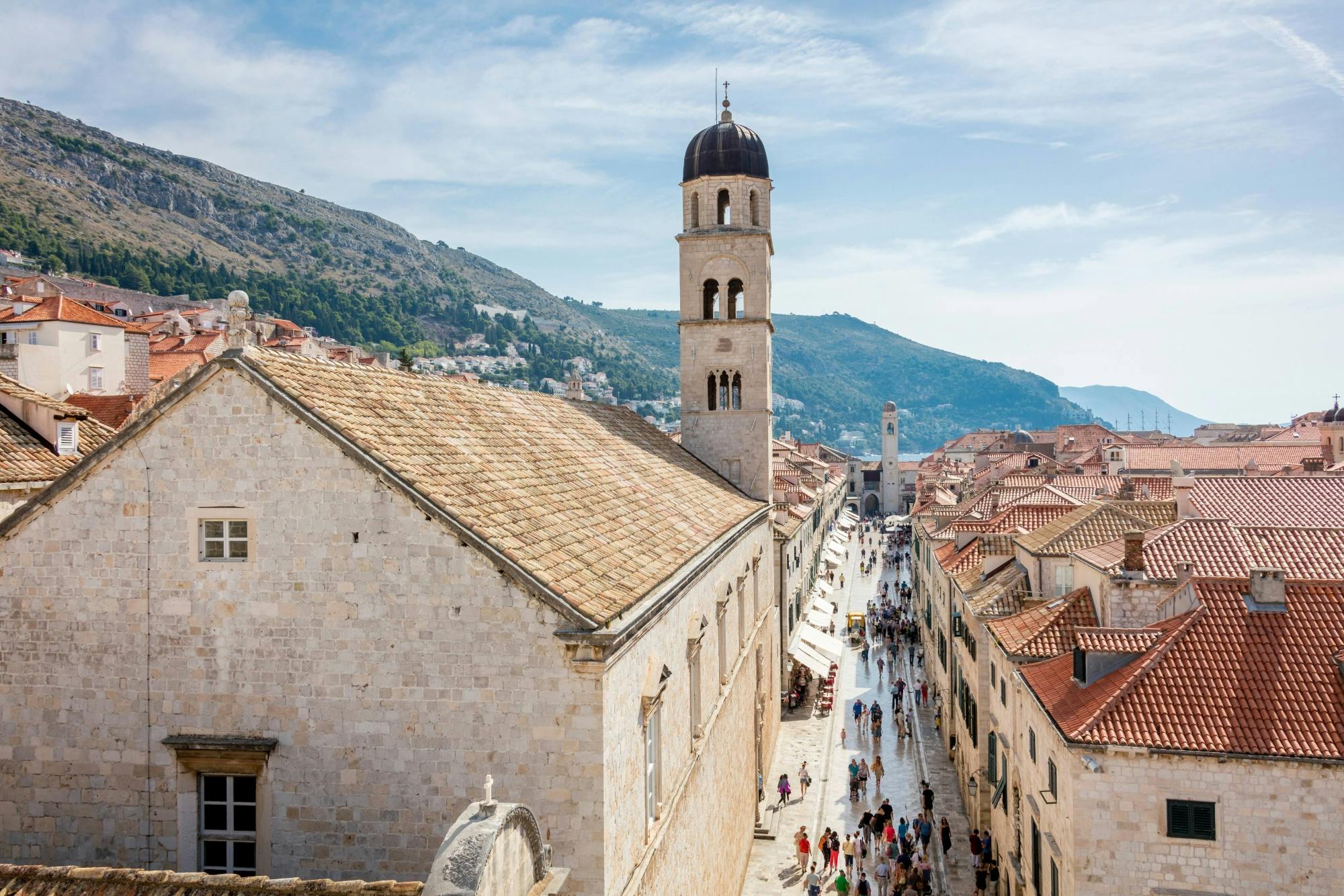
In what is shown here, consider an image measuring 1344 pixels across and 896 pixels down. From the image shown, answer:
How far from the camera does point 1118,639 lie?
19.0m

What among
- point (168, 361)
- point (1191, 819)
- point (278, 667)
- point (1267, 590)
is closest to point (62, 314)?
point (168, 361)

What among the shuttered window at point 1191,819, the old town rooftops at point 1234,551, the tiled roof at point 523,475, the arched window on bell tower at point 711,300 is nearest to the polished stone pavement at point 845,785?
the old town rooftops at point 1234,551

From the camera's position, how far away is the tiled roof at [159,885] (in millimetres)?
8148

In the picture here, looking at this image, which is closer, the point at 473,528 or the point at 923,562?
the point at 473,528

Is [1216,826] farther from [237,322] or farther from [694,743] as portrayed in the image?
[237,322]

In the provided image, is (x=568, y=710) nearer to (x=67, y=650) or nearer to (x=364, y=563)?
(x=364, y=563)

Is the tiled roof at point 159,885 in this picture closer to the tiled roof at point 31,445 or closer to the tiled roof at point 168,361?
the tiled roof at point 31,445

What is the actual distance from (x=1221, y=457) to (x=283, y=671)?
74207 mm

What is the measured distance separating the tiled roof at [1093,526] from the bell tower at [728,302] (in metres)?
9.41

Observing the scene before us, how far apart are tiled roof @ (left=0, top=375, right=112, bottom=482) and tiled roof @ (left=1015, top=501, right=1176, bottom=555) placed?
→ 24.0 m

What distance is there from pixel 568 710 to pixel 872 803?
23.3 m

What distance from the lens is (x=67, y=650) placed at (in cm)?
1136

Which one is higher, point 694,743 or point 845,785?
point 694,743

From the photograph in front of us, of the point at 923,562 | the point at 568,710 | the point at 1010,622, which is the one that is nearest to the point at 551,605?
the point at 568,710
